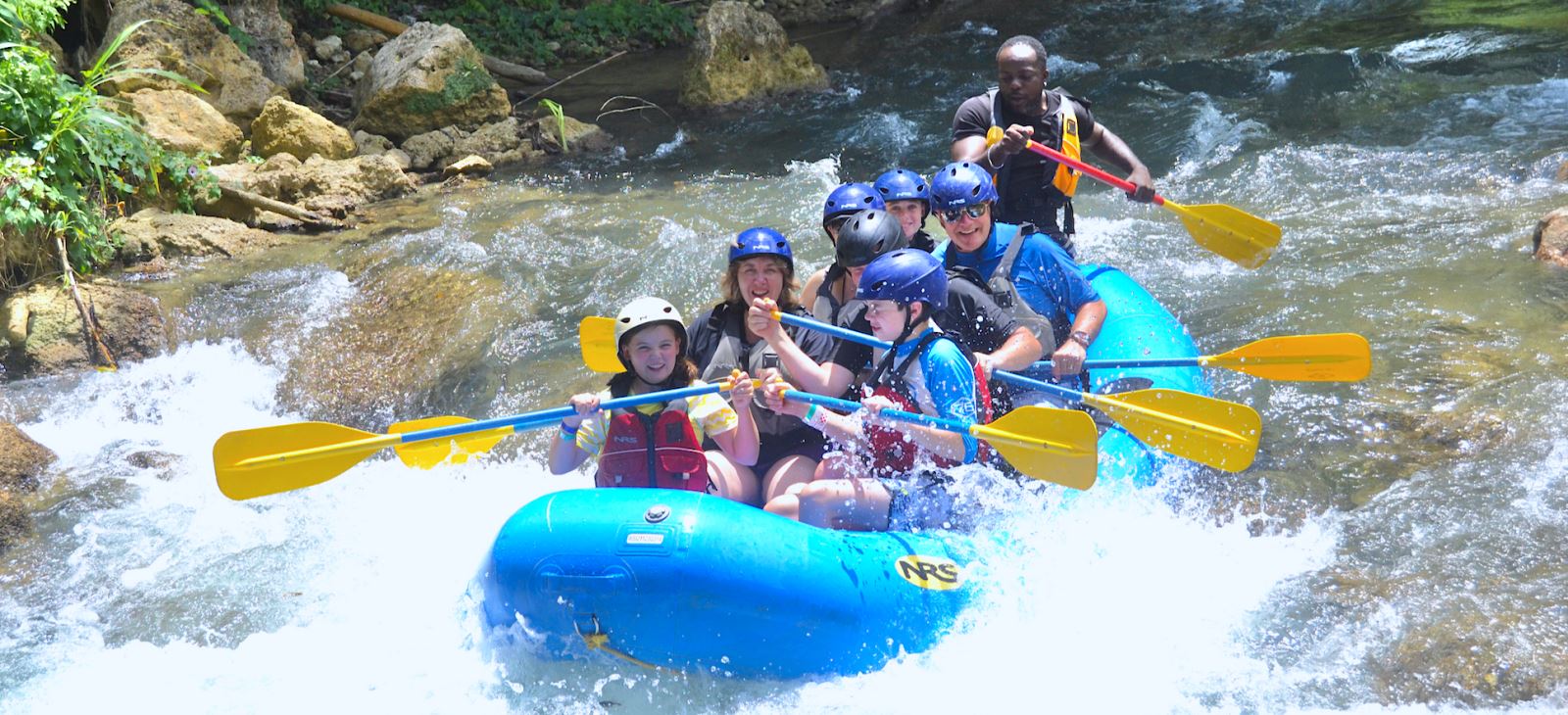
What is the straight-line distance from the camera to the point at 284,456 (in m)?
3.92

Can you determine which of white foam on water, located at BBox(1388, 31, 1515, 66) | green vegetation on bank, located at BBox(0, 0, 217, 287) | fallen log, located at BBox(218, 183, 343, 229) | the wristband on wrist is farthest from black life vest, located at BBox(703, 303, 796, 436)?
white foam on water, located at BBox(1388, 31, 1515, 66)

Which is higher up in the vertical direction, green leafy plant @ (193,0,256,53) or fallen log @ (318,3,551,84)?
green leafy plant @ (193,0,256,53)

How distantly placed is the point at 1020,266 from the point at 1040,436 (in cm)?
107

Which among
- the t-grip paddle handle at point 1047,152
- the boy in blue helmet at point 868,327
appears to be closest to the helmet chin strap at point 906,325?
the boy in blue helmet at point 868,327

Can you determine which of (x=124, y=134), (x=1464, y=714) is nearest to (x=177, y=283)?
(x=124, y=134)

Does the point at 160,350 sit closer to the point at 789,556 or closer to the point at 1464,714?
the point at 789,556

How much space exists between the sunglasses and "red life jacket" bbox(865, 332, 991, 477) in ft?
2.07

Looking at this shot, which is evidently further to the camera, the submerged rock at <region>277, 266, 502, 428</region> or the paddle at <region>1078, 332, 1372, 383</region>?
the submerged rock at <region>277, 266, 502, 428</region>

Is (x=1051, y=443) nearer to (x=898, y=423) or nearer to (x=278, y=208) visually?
(x=898, y=423)

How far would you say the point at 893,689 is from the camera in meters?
3.48

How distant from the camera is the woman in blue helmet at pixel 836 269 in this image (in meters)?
4.22

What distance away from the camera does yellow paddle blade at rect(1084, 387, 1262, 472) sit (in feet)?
12.4

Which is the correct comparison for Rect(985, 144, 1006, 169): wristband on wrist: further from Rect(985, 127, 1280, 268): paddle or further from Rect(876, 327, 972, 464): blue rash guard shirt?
Rect(876, 327, 972, 464): blue rash guard shirt

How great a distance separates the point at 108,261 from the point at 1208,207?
558 cm
